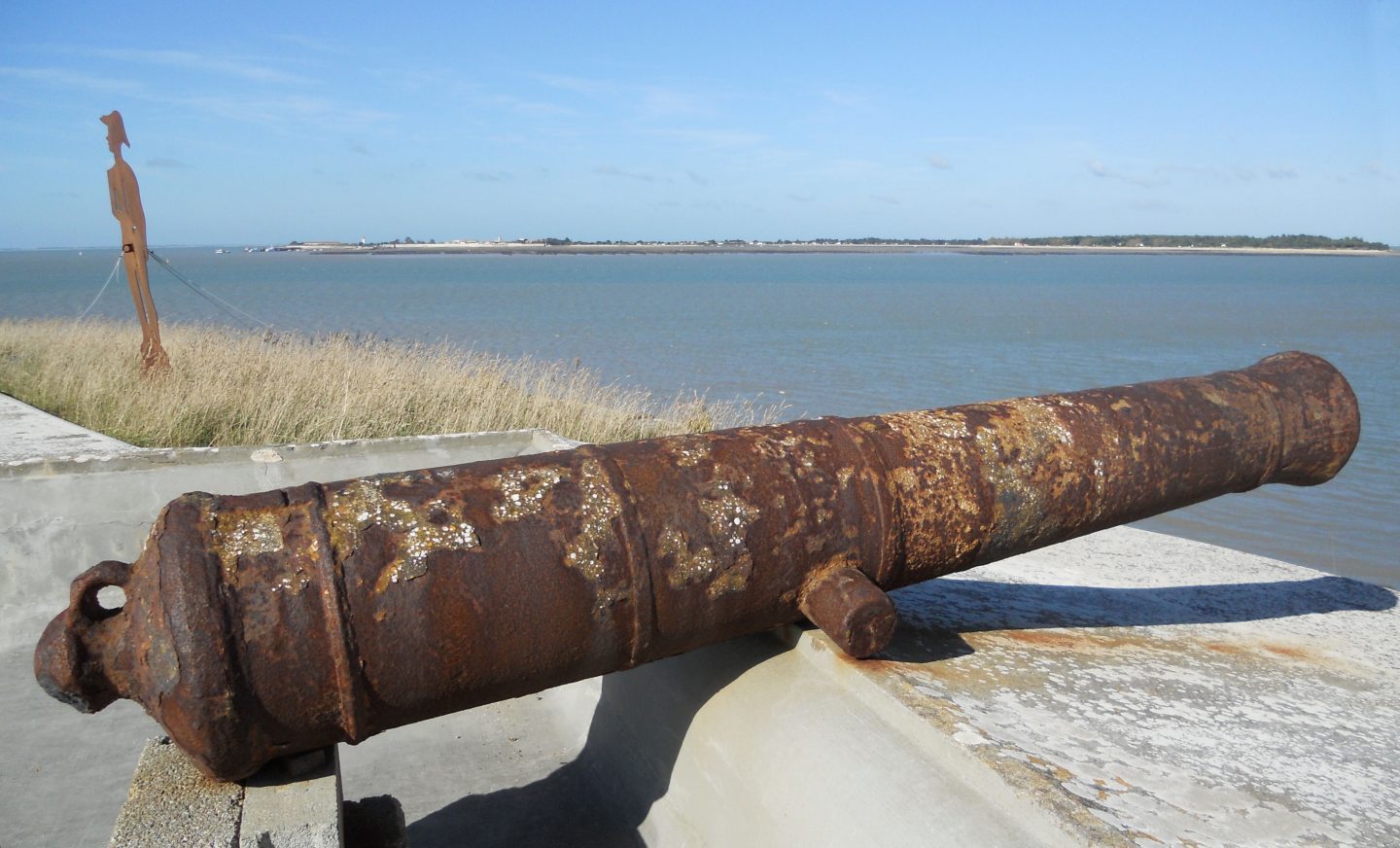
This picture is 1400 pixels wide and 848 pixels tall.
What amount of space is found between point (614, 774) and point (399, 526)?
5.76 ft

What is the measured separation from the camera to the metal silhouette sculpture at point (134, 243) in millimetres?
9516

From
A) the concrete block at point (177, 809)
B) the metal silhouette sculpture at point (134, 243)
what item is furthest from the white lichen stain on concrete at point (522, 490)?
the metal silhouette sculpture at point (134, 243)

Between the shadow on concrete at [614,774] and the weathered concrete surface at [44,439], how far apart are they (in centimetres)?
282

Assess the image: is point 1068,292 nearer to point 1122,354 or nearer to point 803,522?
point 1122,354

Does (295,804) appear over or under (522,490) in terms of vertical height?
under

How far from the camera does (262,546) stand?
2.08m

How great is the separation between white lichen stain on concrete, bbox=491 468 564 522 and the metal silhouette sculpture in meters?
8.30

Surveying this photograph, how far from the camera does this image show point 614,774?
3.60 metres

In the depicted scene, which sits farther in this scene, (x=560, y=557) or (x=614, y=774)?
(x=614, y=774)

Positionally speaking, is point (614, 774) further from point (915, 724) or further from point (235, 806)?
point (235, 806)

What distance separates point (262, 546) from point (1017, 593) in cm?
302

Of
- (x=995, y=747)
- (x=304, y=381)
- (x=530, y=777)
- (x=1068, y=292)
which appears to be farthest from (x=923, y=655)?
(x=1068, y=292)

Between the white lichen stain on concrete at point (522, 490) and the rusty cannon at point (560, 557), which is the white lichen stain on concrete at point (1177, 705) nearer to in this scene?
the rusty cannon at point (560, 557)

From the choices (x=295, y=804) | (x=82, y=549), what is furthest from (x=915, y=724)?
(x=82, y=549)
